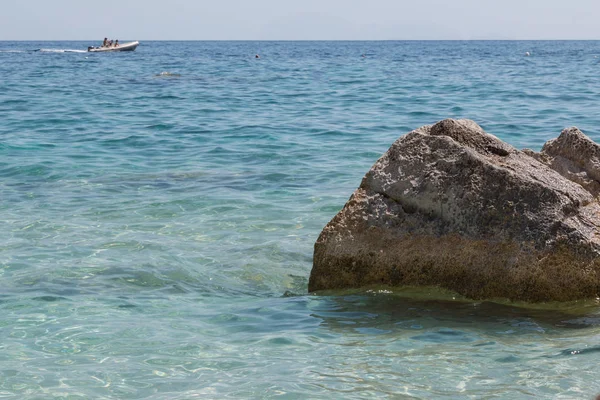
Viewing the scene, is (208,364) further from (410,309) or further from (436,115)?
(436,115)

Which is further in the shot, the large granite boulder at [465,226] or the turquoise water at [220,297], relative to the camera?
the large granite boulder at [465,226]

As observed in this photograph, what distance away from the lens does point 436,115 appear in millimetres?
19172

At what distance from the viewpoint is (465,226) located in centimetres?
565

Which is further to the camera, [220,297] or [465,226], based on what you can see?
[220,297]

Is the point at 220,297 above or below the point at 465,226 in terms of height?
below

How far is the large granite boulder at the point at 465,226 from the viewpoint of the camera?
552 centimetres

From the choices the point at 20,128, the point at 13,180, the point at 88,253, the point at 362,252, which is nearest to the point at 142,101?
the point at 20,128

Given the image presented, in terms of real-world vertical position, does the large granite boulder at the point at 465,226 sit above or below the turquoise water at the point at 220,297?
above

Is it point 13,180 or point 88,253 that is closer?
point 88,253

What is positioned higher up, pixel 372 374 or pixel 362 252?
pixel 362 252

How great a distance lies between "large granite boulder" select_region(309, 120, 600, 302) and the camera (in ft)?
18.1

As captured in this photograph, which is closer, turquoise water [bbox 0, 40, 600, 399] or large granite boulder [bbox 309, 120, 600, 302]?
turquoise water [bbox 0, 40, 600, 399]

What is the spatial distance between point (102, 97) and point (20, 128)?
25.3 feet

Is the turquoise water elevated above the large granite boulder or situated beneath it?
situated beneath
